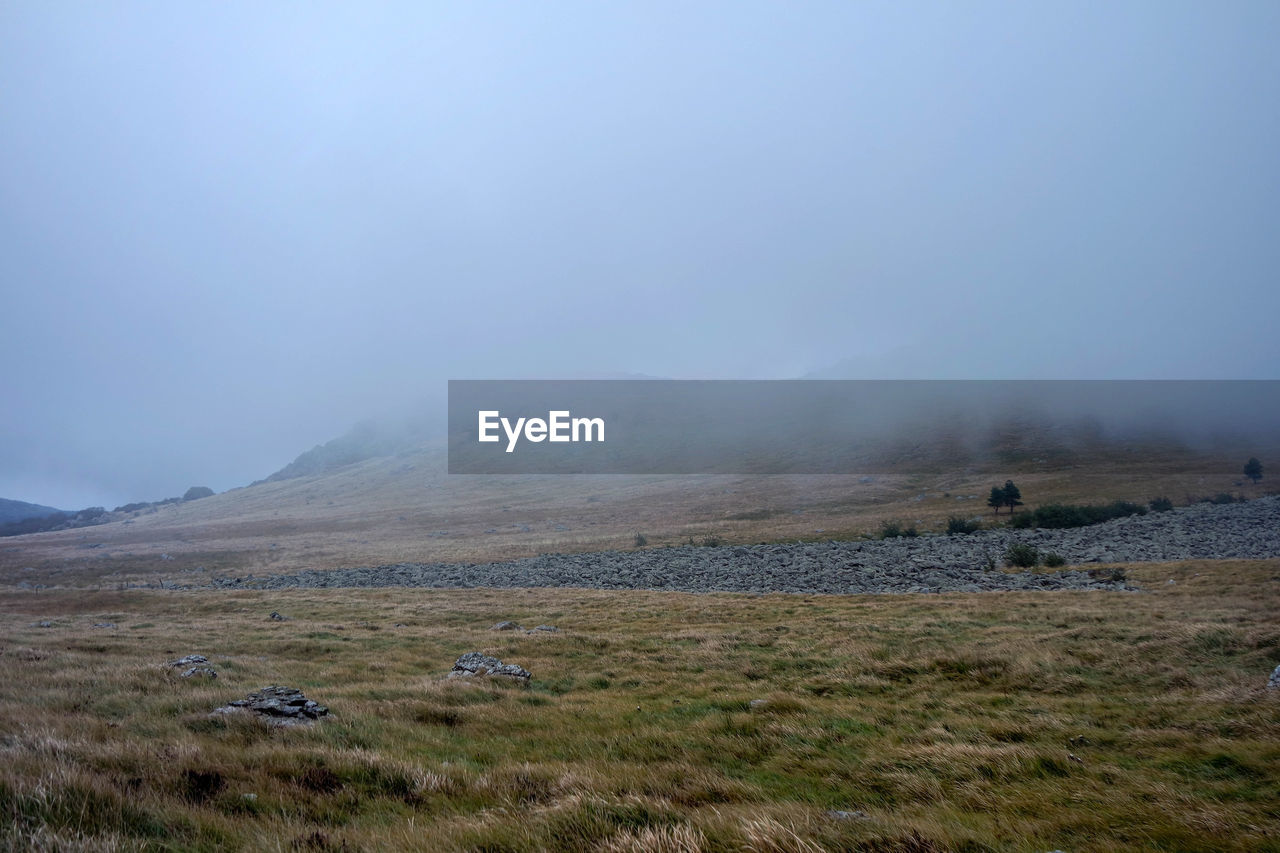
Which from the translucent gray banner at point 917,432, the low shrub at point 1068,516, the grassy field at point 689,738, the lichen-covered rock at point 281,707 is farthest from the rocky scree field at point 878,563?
the translucent gray banner at point 917,432

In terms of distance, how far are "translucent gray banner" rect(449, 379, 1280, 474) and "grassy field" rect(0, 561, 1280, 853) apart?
97924 millimetres

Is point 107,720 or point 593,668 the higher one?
point 107,720

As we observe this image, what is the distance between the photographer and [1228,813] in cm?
640

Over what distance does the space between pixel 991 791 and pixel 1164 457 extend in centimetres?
12963

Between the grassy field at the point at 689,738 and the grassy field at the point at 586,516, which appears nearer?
the grassy field at the point at 689,738

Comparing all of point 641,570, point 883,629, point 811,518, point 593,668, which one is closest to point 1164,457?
point 811,518

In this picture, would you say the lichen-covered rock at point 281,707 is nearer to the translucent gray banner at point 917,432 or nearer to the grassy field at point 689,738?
the grassy field at point 689,738

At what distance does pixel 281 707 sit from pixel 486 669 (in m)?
6.21

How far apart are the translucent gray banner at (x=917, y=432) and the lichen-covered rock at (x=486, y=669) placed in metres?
97.9

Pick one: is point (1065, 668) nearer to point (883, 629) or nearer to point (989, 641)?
point (989, 641)

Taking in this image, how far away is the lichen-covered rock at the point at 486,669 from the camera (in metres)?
15.2

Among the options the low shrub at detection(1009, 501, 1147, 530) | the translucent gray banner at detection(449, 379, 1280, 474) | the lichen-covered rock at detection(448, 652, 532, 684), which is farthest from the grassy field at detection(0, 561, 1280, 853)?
the translucent gray banner at detection(449, 379, 1280, 474)

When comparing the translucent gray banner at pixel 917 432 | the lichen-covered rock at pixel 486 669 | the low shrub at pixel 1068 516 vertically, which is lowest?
the low shrub at pixel 1068 516

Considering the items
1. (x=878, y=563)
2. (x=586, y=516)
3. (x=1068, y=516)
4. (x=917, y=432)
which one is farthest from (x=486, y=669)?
(x=917, y=432)
